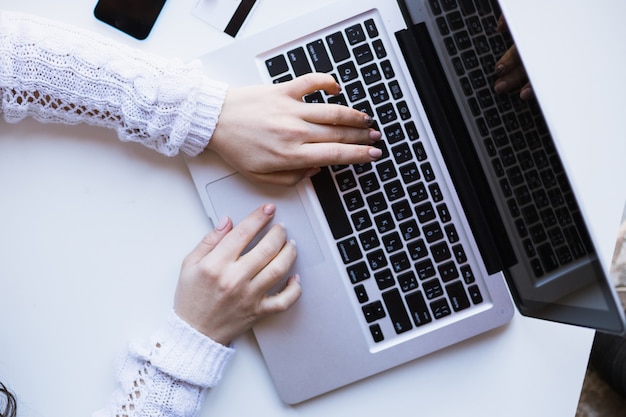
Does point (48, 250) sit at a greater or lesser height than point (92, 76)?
lesser

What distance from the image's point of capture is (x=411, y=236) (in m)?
0.77

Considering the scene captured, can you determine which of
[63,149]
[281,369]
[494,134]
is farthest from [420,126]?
[63,149]

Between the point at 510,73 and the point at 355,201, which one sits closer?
the point at 510,73

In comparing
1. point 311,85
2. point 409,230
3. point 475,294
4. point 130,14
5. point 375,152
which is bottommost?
point 475,294

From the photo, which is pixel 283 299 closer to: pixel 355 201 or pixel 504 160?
pixel 355 201

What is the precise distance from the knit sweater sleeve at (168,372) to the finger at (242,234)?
104mm

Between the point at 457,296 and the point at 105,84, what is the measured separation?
0.51 m

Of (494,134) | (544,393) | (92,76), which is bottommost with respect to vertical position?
(544,393)

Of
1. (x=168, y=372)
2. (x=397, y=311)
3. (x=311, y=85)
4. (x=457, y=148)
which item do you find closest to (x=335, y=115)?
(x=311, y=85)

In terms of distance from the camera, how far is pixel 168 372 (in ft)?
2.55

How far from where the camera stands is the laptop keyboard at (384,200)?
77 cm

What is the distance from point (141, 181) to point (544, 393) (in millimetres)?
598

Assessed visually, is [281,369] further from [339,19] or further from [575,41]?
[575,41]

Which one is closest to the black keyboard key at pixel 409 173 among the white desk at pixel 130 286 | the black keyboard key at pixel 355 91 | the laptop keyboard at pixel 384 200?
the laptop keyboard at pixel 384 200
